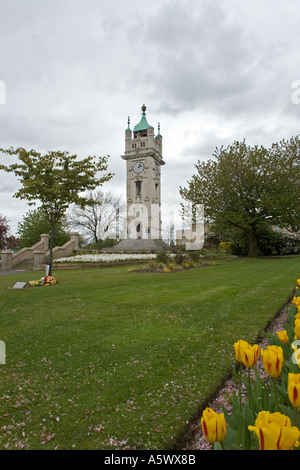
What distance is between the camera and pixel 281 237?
30.9 m

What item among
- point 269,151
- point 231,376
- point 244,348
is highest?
point 269,151

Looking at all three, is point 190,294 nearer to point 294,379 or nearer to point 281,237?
point 294,379

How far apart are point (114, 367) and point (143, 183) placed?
46902 mm

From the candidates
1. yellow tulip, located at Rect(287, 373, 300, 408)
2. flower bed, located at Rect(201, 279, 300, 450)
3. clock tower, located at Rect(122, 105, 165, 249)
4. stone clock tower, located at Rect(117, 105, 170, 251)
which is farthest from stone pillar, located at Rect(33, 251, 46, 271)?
clock tower, located at Rect(122, 105, 165, 249)

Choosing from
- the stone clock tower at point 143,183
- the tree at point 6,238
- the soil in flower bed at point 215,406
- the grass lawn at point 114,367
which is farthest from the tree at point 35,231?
the soil in flower bed at point 215,406

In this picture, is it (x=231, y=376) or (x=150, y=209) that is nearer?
(x=231, y=376)

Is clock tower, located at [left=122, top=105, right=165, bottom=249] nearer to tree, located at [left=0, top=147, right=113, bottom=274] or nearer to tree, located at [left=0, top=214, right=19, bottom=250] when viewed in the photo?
tree, located at [left=0, top=214, right=19, bottom=250]

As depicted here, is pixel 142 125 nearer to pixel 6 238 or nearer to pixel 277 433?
pixel 6 238

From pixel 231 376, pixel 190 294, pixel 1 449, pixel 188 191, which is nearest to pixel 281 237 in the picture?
pixel 188 191

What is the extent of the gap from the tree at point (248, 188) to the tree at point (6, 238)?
60.5 feet

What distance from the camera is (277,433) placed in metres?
1.06

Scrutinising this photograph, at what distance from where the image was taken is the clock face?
50000 mm

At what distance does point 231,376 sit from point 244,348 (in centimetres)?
169

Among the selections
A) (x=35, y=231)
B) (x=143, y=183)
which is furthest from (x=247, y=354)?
(x=143, y=183)
